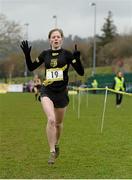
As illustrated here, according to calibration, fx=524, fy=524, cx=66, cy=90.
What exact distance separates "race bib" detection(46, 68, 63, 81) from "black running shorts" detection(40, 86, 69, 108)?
213 mm

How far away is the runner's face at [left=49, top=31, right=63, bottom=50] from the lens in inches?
320

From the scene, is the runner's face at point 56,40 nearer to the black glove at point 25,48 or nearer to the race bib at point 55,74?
the race bib at point 55,74

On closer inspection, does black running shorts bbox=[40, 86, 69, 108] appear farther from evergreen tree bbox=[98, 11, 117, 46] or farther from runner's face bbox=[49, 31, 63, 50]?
evergreen tree bbox=[98, 11, 117, 46]

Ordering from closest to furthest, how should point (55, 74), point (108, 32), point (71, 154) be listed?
point (55, 74)
point (71, 154)
point (108, 32)

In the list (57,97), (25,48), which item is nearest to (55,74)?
(57,97)

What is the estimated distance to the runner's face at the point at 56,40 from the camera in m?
8.13

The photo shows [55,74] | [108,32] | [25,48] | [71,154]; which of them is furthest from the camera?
[108,32]

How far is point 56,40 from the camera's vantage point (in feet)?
26.7

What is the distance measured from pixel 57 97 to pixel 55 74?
37 cm

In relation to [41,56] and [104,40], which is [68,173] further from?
[104,40]

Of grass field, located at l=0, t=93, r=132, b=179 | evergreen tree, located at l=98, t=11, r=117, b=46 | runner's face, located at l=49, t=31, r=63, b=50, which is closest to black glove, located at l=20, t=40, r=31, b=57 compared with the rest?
runner's face, located at l=49, t=31, r=63, b=50

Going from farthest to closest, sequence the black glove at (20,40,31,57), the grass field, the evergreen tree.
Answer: the evergreen tree
the black glove at (20,40,31,57)
the grass field

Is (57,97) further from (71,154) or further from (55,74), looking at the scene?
(71,154)

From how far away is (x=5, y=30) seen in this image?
78.7 m
